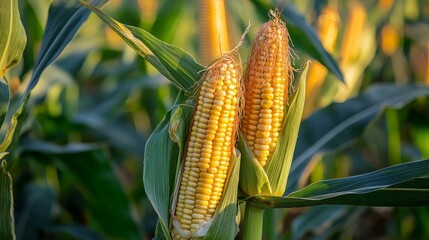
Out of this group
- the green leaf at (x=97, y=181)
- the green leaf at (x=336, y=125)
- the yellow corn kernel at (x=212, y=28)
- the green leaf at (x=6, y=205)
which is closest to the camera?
the green leaf at (x=6, y=205)

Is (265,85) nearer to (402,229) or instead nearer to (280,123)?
(280,123)

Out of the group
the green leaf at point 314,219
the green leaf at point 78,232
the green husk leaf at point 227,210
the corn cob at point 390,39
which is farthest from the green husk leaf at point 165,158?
the corn cob at point 390,39

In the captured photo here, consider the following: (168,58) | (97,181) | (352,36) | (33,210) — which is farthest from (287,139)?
(33,210)

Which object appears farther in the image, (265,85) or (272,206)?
(272,206)

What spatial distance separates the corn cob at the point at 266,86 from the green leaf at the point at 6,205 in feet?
2.07

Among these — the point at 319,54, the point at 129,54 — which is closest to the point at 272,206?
the point at 319,54

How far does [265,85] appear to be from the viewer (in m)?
1.60

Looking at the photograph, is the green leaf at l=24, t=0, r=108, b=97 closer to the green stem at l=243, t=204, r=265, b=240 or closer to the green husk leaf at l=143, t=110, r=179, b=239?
the green husk leaf at l=143, t=110, r=179, b=239

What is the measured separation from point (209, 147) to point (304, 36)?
28.9 inches

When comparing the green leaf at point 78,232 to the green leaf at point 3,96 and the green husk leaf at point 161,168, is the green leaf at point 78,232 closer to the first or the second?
the green leaf at point 3,96

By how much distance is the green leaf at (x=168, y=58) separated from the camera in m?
1.68

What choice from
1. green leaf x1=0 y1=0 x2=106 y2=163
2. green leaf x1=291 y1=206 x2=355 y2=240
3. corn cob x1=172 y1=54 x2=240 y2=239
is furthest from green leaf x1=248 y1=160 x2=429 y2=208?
green leaf x1=291 y1=206 x2=355 y2=240

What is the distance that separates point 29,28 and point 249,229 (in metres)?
1.90

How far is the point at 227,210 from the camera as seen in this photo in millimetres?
1637
